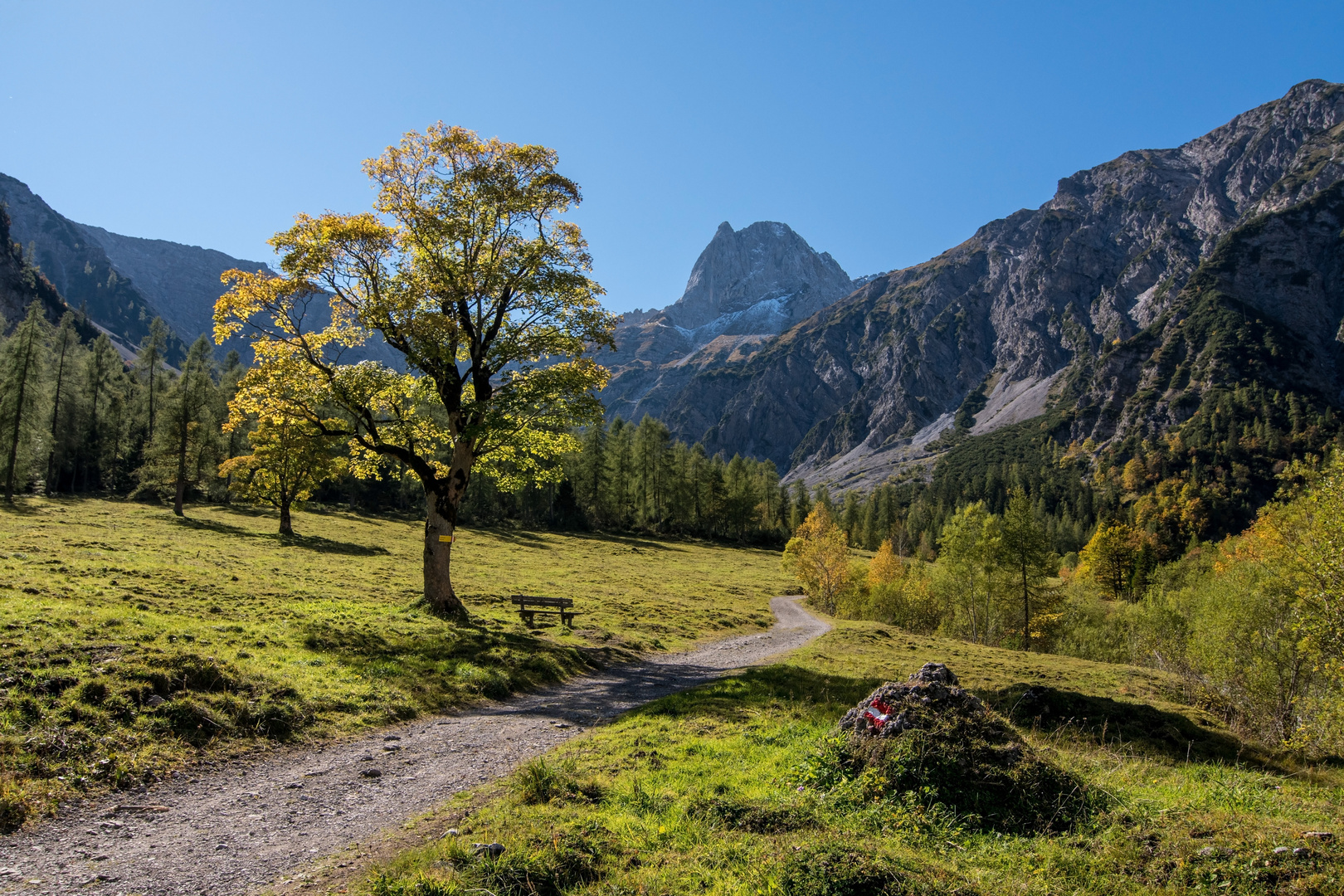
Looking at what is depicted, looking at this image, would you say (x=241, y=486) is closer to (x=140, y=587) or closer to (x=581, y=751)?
(x=140, y=587)

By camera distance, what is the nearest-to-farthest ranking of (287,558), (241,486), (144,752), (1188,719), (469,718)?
(144,752)
(469,718)
(1188,719)
(287,558)
(241,486)

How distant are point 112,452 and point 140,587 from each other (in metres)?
80.7

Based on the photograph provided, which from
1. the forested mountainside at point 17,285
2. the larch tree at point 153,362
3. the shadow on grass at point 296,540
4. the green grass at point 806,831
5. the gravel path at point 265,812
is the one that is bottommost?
the shadow on grass at point 296,540

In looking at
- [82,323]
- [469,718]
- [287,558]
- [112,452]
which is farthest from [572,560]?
[82,323]

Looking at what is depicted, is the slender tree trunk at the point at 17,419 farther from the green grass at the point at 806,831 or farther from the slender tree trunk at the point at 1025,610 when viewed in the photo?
the slender tree trunk at the point at 1025,610

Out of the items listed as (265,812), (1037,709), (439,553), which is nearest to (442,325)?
(439,553)

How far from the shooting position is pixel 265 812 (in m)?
8.27

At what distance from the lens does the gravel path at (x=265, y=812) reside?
255 inches

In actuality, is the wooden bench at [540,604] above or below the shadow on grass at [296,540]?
above

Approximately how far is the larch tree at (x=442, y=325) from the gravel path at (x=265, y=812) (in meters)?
10.7

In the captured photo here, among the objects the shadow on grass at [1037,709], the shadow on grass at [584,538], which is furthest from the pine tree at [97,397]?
the shadow on grass at [1037,709]

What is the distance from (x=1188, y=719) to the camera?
20.0 metres

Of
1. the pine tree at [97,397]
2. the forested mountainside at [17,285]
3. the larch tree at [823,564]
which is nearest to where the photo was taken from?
the larch tree at [823,564]

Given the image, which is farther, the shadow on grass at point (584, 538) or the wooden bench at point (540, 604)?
the shadow on grass at point (584, 538)
